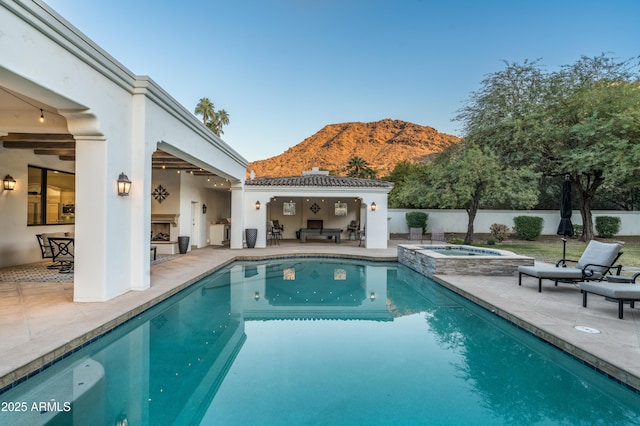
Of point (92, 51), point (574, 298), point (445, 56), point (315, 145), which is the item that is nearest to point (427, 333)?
point (574, 298)

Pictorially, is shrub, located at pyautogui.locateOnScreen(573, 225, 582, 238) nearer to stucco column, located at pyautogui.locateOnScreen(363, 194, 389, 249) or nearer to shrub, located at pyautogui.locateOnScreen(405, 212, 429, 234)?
shrub, located at pyautogui.locateOnScreen(405, 212, 429, 234)

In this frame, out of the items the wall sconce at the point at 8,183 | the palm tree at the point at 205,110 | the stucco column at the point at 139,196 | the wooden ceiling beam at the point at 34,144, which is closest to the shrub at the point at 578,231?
the stucco column at the point at 139,196

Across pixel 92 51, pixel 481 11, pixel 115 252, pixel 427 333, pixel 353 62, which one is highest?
pixel 353 62

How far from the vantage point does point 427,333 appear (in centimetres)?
502

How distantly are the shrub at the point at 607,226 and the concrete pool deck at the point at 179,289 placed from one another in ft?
51.4

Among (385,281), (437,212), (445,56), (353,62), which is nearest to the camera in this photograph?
(385,281)

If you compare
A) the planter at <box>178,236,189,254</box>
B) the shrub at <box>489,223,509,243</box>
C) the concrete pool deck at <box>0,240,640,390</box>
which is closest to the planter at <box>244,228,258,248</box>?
the planter at <box>178,236,189,254</box>

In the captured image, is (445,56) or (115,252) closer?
(115,252)

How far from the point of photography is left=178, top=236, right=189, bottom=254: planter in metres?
11.6

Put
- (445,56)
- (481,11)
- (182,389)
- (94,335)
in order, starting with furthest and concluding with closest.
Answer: (445,56)
(481,11)
(94,335)
(182,389)

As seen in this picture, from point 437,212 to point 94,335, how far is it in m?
19.1

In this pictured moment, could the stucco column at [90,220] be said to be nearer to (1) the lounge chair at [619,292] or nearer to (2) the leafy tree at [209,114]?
(1) the lounge chair at [619,292]

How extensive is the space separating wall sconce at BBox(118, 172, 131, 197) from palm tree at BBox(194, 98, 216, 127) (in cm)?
2807

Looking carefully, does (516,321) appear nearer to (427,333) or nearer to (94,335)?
(427,333)
